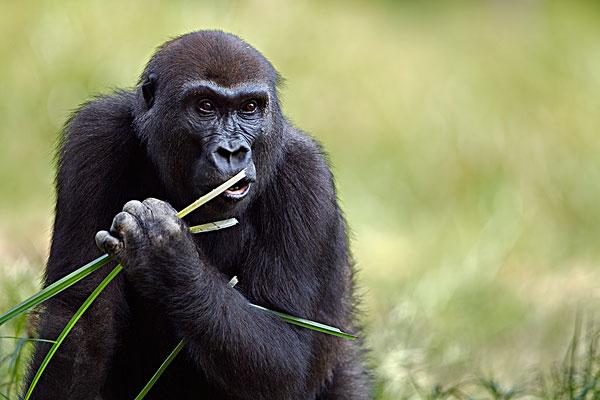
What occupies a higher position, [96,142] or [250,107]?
[250,107]

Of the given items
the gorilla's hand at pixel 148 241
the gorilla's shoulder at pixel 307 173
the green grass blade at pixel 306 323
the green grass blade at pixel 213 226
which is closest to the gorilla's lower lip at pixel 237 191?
the green grass blade at pixel 213 226

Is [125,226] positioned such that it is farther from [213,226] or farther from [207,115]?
[207,115]

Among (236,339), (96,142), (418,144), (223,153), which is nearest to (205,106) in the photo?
(223,153)

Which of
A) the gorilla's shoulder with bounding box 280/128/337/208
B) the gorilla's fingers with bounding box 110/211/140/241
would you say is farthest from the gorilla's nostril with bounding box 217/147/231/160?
the gorilla's shoulder with bounding box 280/128/337/208

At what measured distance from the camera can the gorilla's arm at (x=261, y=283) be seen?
16.7 ft

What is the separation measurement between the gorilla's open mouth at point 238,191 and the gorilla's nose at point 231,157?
7cm

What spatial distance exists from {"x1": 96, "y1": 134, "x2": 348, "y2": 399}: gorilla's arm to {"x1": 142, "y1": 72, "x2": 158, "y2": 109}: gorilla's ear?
28.3 inches

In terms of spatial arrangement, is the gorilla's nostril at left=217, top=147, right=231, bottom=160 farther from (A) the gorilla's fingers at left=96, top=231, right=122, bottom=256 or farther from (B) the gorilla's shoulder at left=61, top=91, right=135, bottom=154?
(B) the gorilla's shoulder at left=61, top=91, right=135, bottom=154

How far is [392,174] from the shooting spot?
12.5 metres

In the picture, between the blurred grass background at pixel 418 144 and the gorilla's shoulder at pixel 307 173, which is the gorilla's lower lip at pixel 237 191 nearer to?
the gorilla's shoulder at pixel 307 173

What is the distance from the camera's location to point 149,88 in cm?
573

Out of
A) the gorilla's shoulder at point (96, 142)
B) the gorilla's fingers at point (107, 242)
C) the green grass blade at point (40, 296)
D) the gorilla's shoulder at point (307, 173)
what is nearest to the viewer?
the green grass blade at point (40, 296)

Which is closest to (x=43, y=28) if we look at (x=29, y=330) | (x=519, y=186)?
(x=519, y=186)

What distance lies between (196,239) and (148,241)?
2.61ft
